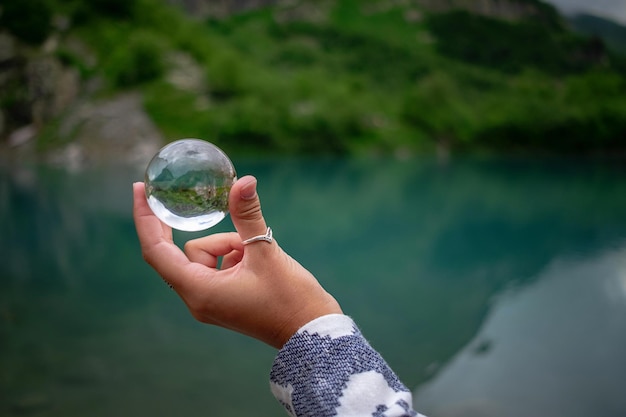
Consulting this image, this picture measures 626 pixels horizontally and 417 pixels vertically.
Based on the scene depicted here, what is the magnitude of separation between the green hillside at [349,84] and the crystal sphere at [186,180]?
122 feet

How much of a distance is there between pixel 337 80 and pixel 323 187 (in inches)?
1893

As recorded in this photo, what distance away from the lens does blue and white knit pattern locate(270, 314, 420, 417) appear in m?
1.22

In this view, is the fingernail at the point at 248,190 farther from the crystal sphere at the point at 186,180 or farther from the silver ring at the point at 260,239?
the crystal sphere at the point at 186,180

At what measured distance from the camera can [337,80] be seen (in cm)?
6731

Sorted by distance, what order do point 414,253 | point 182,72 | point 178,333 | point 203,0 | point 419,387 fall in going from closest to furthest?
point 419,387
point 178,333
point 414,253
point 182,72
point 203,0

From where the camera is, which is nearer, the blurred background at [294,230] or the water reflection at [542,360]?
the water reflection at [542,360]

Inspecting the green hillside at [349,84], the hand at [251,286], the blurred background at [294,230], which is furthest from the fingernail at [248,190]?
the green hillside at [349,84]

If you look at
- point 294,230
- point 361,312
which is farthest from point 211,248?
point 294,230

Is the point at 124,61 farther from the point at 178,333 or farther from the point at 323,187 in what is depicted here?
the point at 178,333

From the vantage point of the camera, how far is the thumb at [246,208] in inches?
55.4

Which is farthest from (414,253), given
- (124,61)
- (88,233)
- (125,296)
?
(124,61)

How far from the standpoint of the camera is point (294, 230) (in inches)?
500

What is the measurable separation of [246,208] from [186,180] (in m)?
0.42

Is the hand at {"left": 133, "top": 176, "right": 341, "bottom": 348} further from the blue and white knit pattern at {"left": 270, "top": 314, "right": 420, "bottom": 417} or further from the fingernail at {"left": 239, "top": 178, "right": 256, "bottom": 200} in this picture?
the blue and white knit pattern at {"left": 270, "top": 314, "right": 420, "bottom": 417}
